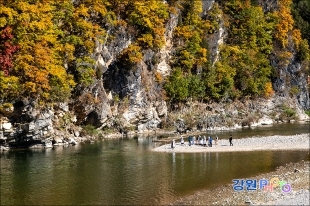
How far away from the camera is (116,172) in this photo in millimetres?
38562

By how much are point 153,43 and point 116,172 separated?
42.2 meters

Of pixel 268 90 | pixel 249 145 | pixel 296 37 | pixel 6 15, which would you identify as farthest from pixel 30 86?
pixel 296 37

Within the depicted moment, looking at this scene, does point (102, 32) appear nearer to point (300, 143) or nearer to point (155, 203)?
point (300, 143)

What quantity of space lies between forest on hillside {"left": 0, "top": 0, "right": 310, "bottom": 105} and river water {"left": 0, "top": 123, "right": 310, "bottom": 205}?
1142 centimetres

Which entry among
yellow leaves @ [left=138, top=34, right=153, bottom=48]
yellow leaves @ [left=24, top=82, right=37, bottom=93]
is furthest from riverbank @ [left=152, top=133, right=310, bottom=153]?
yellow leaves @ [left=138, top=34, right=153, bottom=48]

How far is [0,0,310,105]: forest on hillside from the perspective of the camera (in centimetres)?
5288

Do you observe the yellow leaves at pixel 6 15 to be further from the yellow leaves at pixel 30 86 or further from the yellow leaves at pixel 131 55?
the yellow leaves at pixel 131 55

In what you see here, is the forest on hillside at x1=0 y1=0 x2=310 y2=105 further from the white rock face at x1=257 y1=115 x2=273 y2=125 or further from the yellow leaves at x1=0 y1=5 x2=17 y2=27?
the white rock face at x1=257 y1=115 x2=273 y2=125

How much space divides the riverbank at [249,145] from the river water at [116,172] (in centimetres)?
245

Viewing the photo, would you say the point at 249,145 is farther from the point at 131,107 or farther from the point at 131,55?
the point at 131,55

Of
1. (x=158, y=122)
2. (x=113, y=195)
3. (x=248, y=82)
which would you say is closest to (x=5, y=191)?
(x=113, y=195)

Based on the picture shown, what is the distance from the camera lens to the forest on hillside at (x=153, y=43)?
52875mm

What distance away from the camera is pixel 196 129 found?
244 feet

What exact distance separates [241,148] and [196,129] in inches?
898
